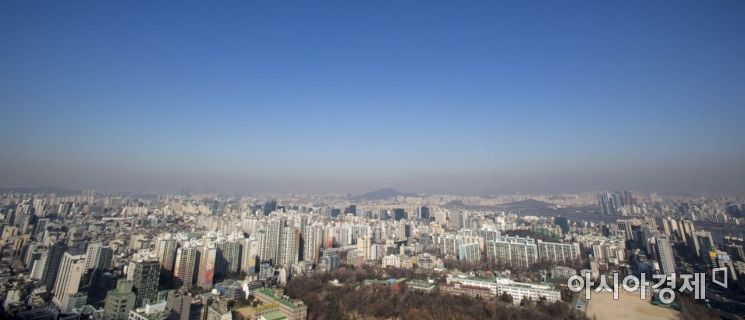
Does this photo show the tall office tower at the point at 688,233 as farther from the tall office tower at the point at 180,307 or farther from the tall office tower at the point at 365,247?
the tall office tower at the point at 180,307

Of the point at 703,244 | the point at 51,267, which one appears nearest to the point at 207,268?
the point at 51,267

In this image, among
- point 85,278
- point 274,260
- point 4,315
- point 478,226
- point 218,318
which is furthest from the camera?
point 478,226

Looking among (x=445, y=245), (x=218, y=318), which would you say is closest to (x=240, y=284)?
(x=218, y=318)

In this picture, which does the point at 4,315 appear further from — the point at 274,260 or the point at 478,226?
the point at 478,226

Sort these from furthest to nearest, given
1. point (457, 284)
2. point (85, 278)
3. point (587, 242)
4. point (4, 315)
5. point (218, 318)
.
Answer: point (587, 242)
point (457, 284)
point (85, 278)
point (218, 318)
point (4, 315)

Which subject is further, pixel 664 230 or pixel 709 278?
pixel 664 230

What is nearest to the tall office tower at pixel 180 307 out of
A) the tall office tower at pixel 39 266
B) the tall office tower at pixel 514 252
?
the tall office tower at pixel 39 266

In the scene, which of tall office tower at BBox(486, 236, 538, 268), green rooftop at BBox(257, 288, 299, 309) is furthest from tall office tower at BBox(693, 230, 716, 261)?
green rooftop at BBox(257, 288, 299, 309)

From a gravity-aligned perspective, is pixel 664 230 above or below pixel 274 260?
above

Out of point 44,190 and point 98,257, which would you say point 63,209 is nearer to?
point 44,190
